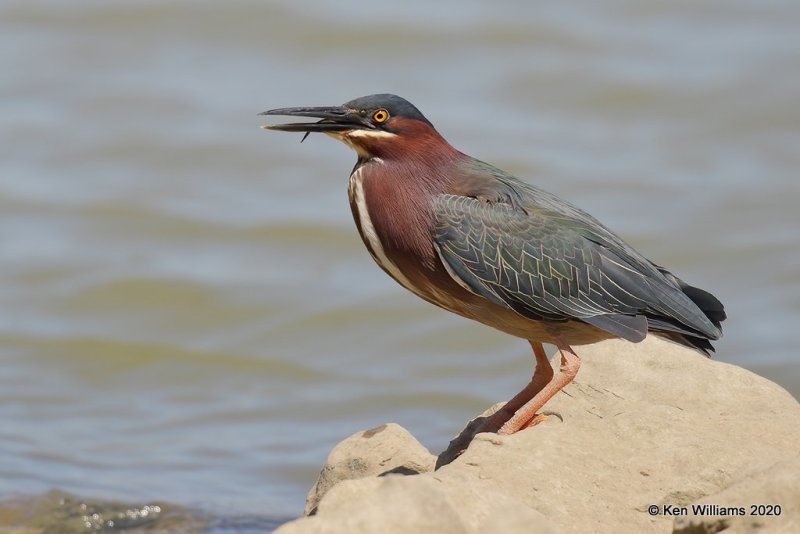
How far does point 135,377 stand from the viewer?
1398 centimetres

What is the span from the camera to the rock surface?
16.1 feet

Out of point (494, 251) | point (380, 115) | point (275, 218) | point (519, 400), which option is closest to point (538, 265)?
point (494, 251)

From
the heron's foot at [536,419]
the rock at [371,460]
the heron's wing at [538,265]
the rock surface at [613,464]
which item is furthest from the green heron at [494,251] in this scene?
the rock at [371,460]

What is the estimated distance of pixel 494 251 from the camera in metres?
7.43

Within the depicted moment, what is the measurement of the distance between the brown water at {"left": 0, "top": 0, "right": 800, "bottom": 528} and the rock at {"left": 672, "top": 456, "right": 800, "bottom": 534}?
5.19 metres

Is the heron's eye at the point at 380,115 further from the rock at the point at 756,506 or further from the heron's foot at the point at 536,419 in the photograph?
the rock at the point at 756,506

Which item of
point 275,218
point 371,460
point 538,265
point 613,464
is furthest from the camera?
point 275,218

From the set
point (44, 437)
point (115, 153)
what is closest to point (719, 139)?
point (115, 153)

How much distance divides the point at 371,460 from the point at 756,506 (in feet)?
7.76

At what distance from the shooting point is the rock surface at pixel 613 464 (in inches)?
193

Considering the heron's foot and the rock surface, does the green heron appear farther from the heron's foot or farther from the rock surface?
the rock surface

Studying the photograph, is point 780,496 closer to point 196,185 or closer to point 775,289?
point 775,289

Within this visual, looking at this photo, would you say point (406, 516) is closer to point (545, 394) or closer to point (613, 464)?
point (613, 464)

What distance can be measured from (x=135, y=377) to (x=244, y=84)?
737 centimetres
